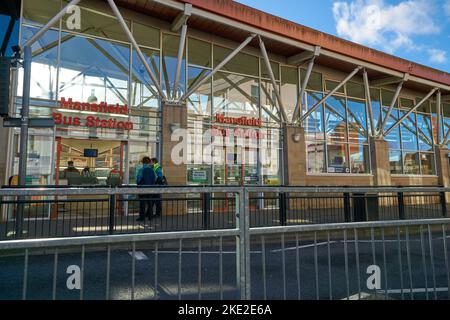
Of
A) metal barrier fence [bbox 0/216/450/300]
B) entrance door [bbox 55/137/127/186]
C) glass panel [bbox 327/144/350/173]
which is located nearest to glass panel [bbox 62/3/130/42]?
entrance door [bbox 55/137/127/186]

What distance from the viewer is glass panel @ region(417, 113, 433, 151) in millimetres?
21375

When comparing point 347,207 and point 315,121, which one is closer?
point 347,207

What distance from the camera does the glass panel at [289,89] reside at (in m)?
16.5

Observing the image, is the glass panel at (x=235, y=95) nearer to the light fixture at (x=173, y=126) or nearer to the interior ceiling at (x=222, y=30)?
the interior ceiling at (x=222, y=30)

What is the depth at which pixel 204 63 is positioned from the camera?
48.1ft

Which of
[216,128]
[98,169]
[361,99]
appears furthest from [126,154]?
[361,99]

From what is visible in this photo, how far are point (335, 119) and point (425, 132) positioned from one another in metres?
8.31

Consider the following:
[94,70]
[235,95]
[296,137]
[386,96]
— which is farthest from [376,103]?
[94,70]

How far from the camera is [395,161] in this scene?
19.8 metres

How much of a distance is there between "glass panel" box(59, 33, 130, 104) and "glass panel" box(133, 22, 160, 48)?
0.71 m

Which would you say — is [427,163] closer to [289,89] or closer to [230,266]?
[289,89]

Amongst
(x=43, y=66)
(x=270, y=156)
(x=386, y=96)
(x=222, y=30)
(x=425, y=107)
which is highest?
(x=222, y=30)

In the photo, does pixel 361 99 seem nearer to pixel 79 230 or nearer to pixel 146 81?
pixel 146 81

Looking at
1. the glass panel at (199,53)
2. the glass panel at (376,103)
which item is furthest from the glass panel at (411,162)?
the glass panel at (199,53)
